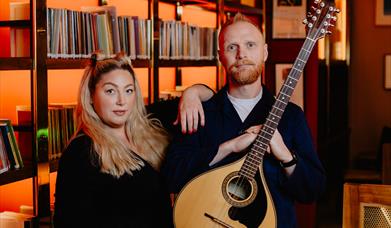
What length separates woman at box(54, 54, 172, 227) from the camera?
1939 mm

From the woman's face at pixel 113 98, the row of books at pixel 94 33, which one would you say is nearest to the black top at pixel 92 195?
the woman's face at pixel 113 98

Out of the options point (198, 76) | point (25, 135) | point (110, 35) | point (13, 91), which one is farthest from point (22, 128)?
point (198, 76)

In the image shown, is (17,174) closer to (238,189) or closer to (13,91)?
(13,91)

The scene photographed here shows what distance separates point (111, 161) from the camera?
197cm

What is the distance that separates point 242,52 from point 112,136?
514mm

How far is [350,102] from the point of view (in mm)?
7215

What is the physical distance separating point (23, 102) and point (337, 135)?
4142 millimetres

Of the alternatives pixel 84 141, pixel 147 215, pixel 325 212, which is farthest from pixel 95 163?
pixel 325 212

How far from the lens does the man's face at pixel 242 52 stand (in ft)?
6.64

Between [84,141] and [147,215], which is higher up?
[84,141]

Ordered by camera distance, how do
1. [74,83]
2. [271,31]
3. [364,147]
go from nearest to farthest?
[74,83] < [271,31] < [364,147]

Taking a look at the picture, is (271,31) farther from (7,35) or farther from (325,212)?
(7,35)

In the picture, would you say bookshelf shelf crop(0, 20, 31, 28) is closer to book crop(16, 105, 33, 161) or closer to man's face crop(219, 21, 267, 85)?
book crop(16, 105, 33, 161)

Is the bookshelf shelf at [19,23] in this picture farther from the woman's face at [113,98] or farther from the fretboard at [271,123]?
the fretboard at [271,123]
